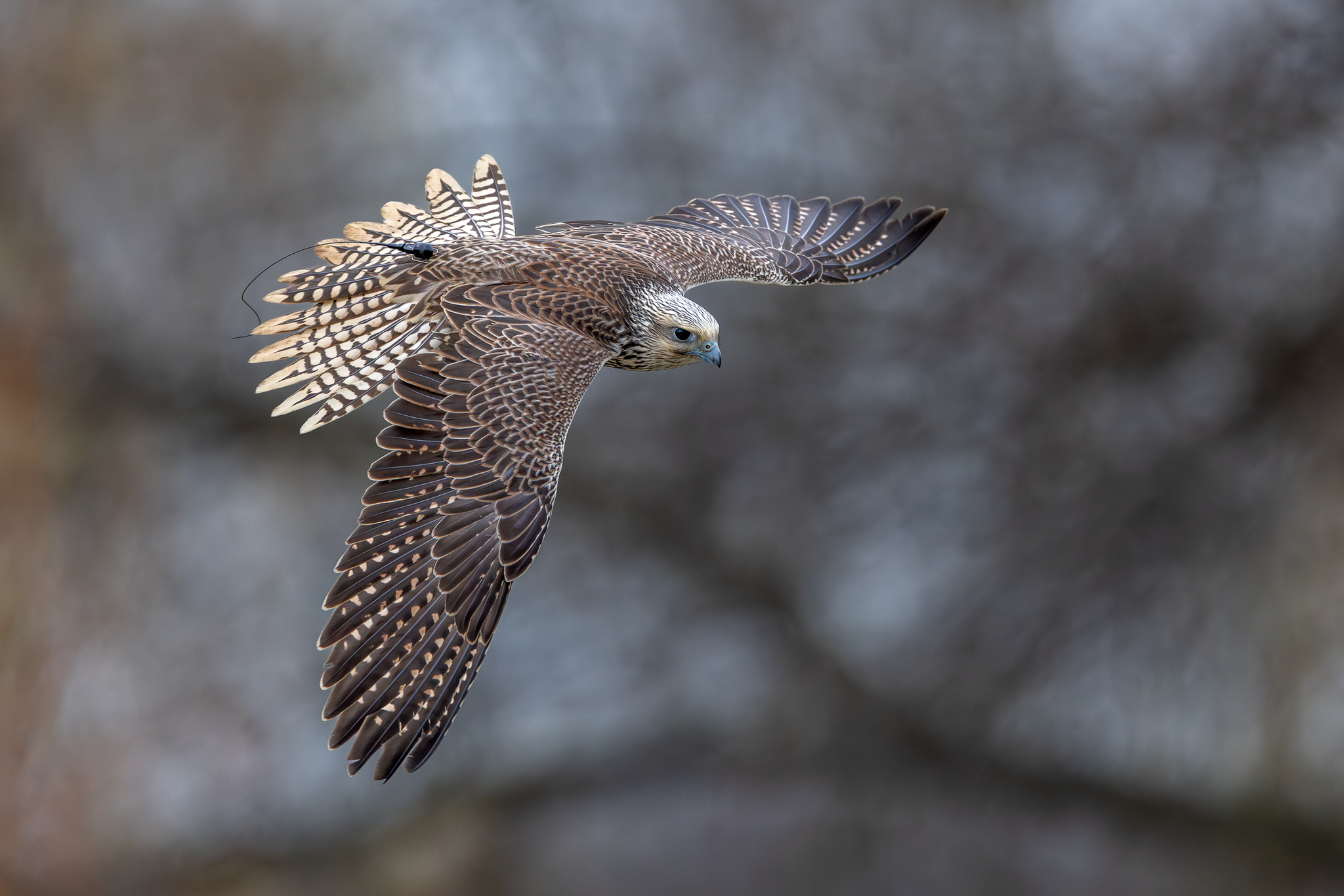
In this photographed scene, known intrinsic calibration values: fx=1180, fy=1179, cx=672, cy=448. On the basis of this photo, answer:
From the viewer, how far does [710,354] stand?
4223mm

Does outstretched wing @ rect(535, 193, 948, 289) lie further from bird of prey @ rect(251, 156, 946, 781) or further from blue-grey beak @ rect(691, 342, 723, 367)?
blue-grey beak @ rect(691, 342, 723, 367)

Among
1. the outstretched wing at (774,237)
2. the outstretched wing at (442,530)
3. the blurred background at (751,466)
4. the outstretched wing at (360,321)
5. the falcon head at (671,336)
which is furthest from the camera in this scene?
the blurred background at (751,466)

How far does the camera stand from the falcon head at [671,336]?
4.11 m

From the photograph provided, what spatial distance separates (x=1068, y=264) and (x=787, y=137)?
7.83 feet

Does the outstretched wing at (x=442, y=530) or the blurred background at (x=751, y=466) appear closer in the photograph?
the outstretched wing at (x=442, y=530)

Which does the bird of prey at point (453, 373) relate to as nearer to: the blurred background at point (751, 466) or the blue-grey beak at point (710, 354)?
the blue-grey beak at point (710, 354)

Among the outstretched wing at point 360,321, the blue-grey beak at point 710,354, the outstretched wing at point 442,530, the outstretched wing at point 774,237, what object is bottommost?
the outstretched wing at point 442,530

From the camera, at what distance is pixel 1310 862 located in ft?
30.8

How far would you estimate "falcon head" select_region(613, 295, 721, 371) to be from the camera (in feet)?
13.5

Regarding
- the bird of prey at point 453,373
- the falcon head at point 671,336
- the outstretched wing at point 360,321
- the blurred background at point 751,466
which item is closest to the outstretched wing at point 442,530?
the bird of prey at point 453,373

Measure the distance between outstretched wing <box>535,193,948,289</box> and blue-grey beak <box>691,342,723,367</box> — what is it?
0.37 m

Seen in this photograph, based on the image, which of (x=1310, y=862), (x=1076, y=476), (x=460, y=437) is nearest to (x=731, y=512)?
(x=1076, y=476)

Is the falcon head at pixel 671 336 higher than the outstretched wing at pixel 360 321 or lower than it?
higher

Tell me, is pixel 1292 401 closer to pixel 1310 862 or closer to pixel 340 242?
pixel 1310 862
